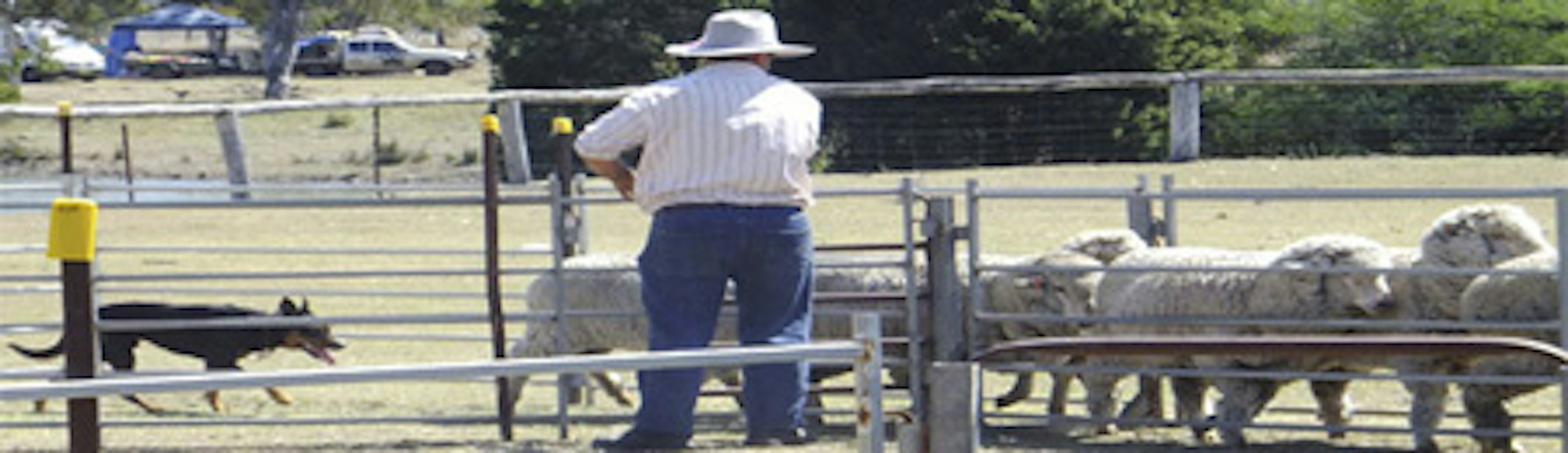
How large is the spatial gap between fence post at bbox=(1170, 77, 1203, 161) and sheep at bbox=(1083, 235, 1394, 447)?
9.19 m

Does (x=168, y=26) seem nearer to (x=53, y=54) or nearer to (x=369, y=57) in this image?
(x=53, y=54)

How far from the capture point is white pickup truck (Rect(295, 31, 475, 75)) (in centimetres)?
6094

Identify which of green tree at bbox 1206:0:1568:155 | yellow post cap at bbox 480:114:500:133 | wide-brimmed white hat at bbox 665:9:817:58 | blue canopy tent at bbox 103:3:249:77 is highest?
blue canopy tent at bbox 103:3:249:77

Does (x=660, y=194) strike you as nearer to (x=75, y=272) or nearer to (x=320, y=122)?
(x=75, y=272)

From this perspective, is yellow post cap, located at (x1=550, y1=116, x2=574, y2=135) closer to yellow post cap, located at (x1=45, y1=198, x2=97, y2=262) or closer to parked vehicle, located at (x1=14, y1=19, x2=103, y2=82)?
yellow post cap, located at (x1=45, y1=198, x2=97, y2=262)

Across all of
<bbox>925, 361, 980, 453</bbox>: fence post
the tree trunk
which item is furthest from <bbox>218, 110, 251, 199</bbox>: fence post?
the tree trunk

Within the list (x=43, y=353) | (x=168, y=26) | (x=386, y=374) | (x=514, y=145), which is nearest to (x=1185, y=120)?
(x=514, y=145)

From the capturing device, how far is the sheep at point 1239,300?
30.2 feet

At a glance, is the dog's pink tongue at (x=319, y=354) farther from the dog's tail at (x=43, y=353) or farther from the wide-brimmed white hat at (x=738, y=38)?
the wide-brimmed white hat at (x=738, y=38)

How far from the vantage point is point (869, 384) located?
5.54 metres

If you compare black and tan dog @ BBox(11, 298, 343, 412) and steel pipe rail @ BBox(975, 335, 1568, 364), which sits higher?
steel pipe rail @ BBox(975, 335, 1568, 364)

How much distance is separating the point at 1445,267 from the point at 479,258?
888 cm

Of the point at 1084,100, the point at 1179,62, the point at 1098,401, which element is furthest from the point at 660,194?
the point at 1179,62

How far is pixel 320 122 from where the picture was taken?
1368 inches
